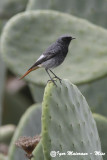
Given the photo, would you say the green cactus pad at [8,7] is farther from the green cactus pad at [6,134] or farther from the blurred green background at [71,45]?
the green cactus pad at [6,134]

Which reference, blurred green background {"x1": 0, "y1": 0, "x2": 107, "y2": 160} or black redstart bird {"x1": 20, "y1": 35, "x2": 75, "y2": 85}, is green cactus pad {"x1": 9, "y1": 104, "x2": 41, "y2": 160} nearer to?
blurred green background {"x1": 0, "y1": 0, "x2": 107, "y2": 160}

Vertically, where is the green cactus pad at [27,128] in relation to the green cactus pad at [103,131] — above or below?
above

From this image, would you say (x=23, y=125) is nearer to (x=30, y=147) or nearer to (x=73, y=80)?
(x=73, y=80)

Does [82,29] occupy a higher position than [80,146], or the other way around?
[82,29]

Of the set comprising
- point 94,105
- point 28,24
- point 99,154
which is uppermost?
point 28,24

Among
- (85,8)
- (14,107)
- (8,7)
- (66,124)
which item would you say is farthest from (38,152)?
(14,107)

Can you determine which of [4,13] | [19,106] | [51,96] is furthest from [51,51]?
[19,106]

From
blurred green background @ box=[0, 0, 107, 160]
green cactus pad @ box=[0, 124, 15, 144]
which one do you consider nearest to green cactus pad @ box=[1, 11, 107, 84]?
A: blurred green background @ box=[0, 0, 107, 160]

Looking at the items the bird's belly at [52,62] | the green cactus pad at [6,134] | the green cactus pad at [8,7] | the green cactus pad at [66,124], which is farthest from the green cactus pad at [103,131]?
the green cactus pad at [8,7]
